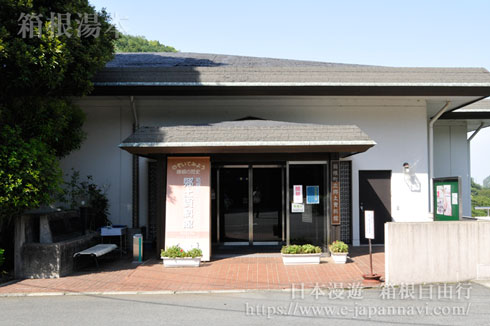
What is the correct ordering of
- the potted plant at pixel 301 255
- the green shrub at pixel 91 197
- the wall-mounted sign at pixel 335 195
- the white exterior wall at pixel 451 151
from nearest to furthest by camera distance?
the potted plant at pixel 301 255 < the wall-mounted sign at pixel 335 195 < the green shrub at pixel 91 197 < the white exterior wall at pixel 451 151

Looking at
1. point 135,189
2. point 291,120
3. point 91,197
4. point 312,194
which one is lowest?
point 91,197

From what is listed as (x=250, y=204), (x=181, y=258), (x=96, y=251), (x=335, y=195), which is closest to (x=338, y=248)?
(x=335, y=195)

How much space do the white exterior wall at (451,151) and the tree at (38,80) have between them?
1318 cm

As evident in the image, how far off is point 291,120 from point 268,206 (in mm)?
2990

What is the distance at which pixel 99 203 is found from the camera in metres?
13.1

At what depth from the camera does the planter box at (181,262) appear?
1032 cm

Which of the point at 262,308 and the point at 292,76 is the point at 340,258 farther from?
the point at 292,76

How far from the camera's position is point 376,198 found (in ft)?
44.7

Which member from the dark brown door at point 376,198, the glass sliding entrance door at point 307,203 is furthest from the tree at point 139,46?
the glass sliding entrance door at point 307,203

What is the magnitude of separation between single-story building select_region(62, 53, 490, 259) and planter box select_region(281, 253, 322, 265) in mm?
842

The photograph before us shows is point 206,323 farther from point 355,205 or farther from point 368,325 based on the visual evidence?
point 355,205

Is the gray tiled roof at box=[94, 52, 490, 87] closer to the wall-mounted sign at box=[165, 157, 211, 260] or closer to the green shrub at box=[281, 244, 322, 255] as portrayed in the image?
the wall-mounted sign at box=[165, 157, 211, 260]

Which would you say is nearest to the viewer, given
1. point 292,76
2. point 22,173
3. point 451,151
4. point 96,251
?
point 22,173

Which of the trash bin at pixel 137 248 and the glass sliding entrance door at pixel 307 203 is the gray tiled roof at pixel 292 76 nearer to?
the glass sliding entrance door at pixel 307 203
